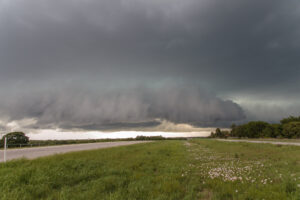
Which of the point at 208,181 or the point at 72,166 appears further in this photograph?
the point at 72,166

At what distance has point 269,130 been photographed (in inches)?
4469

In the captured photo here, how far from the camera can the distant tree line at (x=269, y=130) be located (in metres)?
94.9

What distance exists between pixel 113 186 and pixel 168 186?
2.37 m

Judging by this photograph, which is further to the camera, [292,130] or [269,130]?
[269,130]

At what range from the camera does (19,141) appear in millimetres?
57344

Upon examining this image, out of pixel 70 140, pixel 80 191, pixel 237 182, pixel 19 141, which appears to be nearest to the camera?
pixel 80 191

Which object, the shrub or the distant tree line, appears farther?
the distant tree line

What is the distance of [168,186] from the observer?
682cm

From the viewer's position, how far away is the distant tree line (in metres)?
94.9

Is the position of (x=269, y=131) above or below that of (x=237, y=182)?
below

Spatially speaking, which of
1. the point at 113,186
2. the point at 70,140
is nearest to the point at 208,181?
the point at 113,186

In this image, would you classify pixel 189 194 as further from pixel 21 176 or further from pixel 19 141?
pixel 19 141

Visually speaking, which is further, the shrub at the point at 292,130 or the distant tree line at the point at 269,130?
the distant tree line at the point at 269,130

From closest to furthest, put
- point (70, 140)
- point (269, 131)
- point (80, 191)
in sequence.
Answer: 1. point (80, 191)
2. point (70, 140)
3. point (269, 131)
